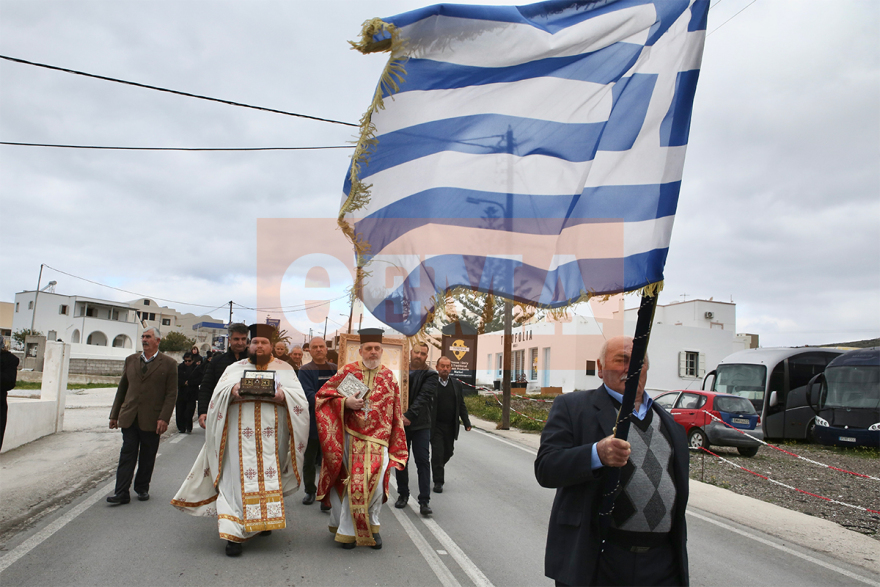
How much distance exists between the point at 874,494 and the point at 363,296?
11.0m

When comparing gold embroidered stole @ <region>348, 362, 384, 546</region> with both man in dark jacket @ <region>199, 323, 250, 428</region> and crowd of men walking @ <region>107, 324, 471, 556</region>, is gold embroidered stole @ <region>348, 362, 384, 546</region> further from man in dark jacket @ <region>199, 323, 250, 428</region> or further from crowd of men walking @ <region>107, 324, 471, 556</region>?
man in dark jacket @ <region>199, 323, 250, 428</region>

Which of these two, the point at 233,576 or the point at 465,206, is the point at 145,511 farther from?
the point at 465,206

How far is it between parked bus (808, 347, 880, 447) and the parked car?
440 cm

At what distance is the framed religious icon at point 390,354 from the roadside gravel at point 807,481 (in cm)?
592

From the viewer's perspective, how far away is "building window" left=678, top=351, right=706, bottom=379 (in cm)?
3441

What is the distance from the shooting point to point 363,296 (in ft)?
12.1

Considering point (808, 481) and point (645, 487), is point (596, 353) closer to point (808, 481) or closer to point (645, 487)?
point (808, 481)

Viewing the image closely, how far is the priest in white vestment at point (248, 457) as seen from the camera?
A: 17.0 ft

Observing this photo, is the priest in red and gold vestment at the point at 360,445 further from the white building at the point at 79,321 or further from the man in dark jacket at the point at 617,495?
the white building at the point at 79,321

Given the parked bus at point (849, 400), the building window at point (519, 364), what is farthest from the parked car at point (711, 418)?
the building window at point (519, 364)

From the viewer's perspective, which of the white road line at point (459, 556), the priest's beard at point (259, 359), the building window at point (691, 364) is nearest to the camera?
the white road line at point (459, 556)

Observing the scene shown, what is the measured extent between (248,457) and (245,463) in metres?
0.06

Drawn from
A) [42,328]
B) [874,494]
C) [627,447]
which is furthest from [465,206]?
[42,328]

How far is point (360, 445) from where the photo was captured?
5.55 meters
